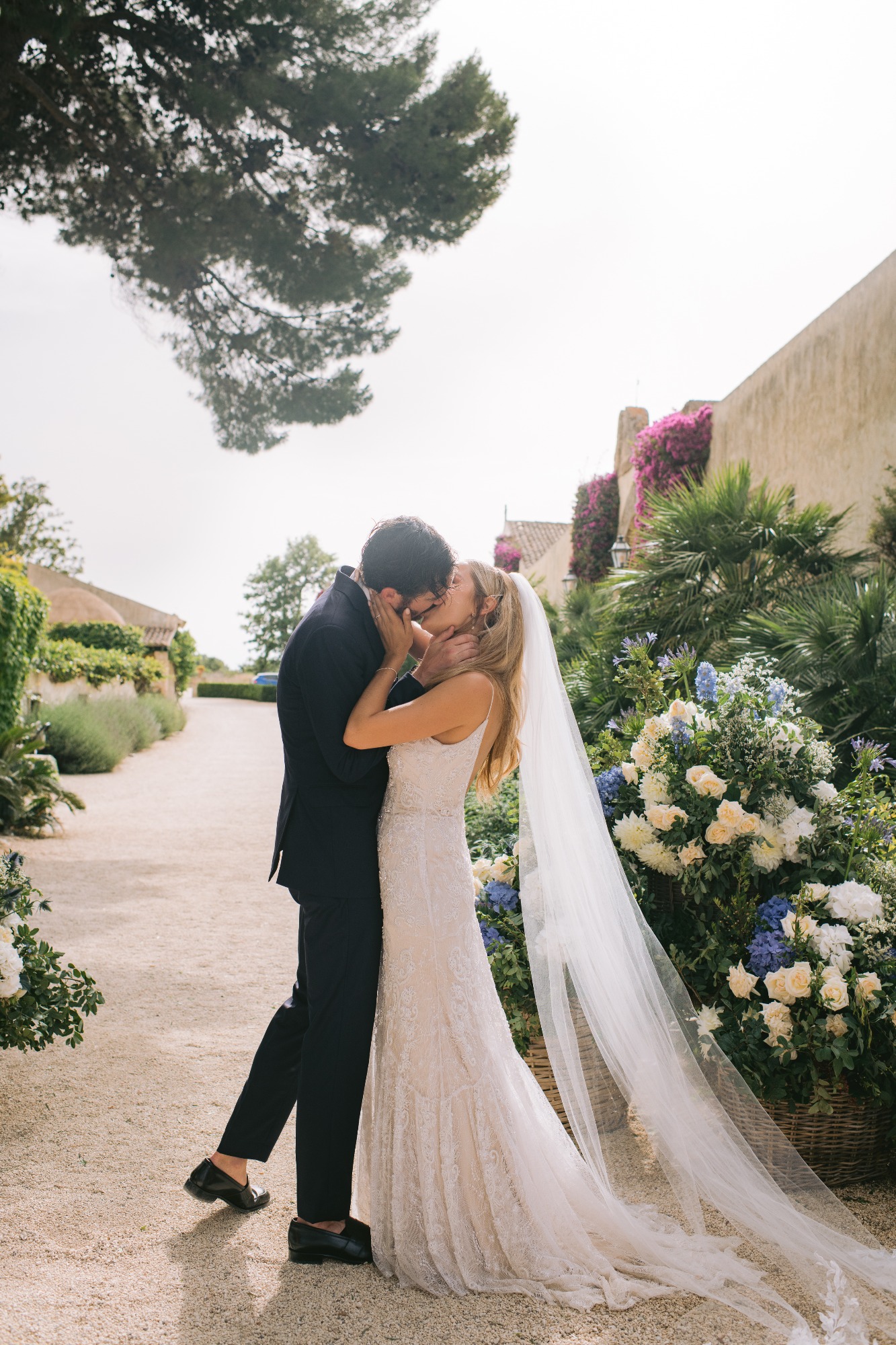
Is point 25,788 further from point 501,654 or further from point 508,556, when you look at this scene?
point 508,556

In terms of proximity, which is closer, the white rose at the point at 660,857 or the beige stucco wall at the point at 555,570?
the white rose at the point at 660,857

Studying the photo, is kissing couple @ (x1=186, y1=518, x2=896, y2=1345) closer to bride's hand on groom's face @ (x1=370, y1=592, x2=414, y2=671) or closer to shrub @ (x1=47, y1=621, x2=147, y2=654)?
bride's hand on groom's face @ (x1=370, y1=592, x2=414, y2=671)

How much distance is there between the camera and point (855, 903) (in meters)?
3.12

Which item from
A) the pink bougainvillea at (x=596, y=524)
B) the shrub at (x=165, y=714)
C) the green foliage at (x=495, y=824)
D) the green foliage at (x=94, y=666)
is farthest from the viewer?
the shrub at (x=165, y=714)

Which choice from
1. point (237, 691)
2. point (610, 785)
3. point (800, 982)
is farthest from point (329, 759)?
point (237, 691)

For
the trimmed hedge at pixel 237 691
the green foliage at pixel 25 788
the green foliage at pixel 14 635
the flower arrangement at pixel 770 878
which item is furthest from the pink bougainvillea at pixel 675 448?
the trimmed hedge at pixel 237 691

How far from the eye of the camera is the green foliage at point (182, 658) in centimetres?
3734

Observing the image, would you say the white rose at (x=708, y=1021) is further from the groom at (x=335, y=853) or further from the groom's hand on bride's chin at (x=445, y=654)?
the groom's hand on bride's chin at (x=445, y=654)

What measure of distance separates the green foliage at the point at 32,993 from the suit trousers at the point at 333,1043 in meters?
1.17

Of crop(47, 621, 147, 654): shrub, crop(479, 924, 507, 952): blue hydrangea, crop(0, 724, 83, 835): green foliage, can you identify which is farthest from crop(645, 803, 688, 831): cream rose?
crop(47, 621, 147, 654): shrub

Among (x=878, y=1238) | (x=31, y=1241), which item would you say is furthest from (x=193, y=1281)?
(x=878, y=1238)

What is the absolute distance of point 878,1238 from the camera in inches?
110

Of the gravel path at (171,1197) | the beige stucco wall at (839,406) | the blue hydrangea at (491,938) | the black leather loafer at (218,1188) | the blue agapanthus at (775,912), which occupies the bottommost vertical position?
the gravel path at (171,1197)

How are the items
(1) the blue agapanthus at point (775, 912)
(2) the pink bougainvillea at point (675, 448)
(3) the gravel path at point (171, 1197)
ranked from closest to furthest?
(3) the gravel path at point (171, 1197) < (1) the blue agapanthus at point (775, 912) < (2) the pink bougainvillea at point (675, 448)
